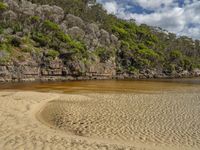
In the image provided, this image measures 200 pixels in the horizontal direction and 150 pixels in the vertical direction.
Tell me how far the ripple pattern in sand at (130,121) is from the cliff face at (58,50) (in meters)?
35.9

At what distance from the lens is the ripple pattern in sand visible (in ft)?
45.2

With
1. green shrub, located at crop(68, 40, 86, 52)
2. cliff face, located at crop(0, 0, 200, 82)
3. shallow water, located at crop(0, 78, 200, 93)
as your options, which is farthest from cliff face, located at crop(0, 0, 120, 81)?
shallow water, located at crop(0, 78, 200, 93)

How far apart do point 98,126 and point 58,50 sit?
55778mm

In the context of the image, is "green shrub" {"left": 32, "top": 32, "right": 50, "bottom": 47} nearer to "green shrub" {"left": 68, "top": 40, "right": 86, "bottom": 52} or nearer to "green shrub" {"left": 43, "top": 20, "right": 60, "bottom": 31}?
"green shrub" {"left": 43, "top": 20, "right": 60, "bottom": 31}

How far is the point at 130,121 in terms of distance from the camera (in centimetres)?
1717

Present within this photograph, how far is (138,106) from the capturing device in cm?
2302

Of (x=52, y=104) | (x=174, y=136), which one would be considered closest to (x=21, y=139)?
(x=174, y=136)

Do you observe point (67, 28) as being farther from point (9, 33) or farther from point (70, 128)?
point (70, 128)

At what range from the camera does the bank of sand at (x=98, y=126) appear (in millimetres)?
11709

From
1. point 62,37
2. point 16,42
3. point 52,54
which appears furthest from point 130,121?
point 62,37

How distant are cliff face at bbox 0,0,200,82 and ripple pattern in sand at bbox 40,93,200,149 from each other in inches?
1412

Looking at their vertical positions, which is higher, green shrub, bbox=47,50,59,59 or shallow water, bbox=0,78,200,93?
green shrub, bbox=47,50,59,59

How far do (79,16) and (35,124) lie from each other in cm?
8397

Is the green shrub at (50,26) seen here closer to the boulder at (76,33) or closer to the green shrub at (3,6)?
the boulder at (76,33)
